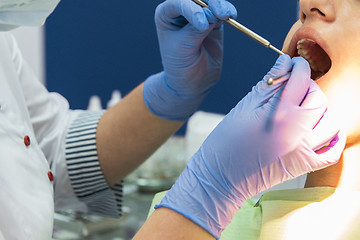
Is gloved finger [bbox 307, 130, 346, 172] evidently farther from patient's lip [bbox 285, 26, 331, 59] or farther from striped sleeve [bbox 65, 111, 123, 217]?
striped sleeve [bbox 65, 111, 123, 217]

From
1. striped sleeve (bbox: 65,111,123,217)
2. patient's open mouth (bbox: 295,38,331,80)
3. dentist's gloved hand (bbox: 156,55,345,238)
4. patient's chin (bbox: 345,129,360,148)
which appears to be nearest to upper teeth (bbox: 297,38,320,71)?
patient's open mouth (bbox: 295,38,331,80)

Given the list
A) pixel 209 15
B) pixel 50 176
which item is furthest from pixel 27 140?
pixel 209 15

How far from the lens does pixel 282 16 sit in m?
1.61

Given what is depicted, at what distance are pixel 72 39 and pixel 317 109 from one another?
196 cm

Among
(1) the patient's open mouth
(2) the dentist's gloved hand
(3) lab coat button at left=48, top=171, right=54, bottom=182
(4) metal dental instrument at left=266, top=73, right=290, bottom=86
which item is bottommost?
(3) lab coat button at left=48, top=171, right=54, bottom=182

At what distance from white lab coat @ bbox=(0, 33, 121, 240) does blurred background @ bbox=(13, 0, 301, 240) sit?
0.49 m

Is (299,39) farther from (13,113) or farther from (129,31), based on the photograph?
(129,31)

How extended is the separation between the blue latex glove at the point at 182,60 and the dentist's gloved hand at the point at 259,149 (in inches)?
13.6

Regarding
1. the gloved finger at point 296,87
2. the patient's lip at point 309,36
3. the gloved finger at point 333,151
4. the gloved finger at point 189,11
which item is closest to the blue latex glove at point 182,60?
the gloved finger at point 189,11

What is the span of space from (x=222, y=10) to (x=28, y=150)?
69 centimetres

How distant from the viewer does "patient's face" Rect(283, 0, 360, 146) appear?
1045 millimetres

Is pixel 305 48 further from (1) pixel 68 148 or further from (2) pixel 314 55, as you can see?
(1) pixel 68 148

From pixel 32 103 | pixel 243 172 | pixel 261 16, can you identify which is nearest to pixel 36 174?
pixel 32 103

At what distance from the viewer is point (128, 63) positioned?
2482mm
